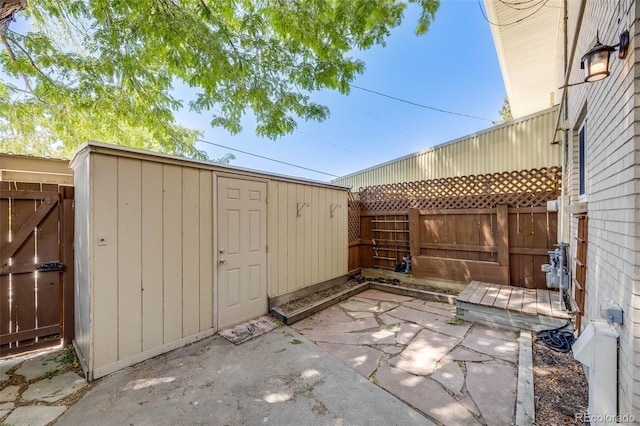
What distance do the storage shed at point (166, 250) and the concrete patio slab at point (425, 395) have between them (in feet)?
7.36

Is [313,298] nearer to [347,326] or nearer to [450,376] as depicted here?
[347,326]

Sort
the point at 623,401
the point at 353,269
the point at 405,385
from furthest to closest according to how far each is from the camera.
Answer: the point at 353,269 < the point at 405,385 < the point at 623,401

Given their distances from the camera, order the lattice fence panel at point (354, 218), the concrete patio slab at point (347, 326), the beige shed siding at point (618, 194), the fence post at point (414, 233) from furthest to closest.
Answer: the lattice fence panel at point (354, 218) → the fence post at point (414, 233) → the concrete patio slab at point (347, 326) → the beige shed siding at point (618, 194)

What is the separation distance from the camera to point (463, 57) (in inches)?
293

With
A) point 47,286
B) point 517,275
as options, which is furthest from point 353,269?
point 47,286

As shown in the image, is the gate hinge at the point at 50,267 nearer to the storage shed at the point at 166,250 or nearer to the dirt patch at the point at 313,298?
the storage shed at the point at 166,250

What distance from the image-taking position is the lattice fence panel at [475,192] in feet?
13.9

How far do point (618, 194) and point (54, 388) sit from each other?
184 inches

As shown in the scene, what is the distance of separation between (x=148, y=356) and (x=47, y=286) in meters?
1.56

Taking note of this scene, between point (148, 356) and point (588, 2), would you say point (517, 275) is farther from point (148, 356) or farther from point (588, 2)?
point (148, 356)

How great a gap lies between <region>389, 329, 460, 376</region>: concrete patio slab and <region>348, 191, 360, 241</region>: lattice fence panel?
3050 mm

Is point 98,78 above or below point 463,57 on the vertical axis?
below

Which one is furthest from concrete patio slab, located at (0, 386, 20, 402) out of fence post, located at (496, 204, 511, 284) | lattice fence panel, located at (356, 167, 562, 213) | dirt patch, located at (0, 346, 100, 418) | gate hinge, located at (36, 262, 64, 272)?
fence post, located at (496, 204, 511, 284)

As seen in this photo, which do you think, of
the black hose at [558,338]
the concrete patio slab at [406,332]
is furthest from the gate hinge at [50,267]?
the black hose at [558,338]
